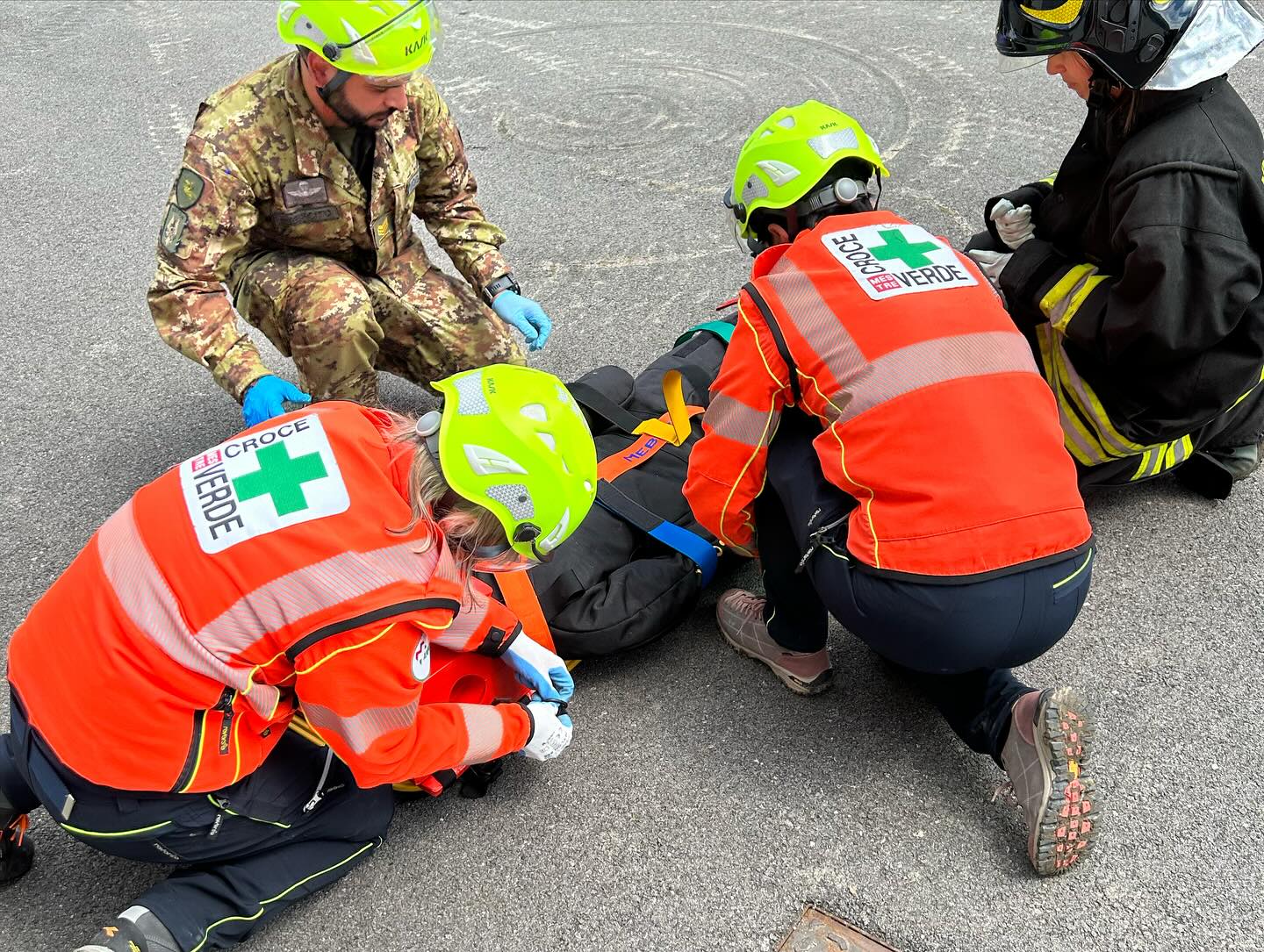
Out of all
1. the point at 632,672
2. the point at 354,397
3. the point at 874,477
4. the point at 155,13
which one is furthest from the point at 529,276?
the point at 155,13

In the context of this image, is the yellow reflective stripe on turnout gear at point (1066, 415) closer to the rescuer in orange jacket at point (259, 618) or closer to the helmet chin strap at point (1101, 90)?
the helmet chin strap at point (1101, 90)

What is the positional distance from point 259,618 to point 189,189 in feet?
5.92

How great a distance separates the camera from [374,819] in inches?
91.6

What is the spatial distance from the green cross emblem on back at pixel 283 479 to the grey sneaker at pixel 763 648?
4.18ft

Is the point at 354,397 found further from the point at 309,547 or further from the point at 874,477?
the point at 874,477

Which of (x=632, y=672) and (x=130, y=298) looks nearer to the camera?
(x=632, y=672)

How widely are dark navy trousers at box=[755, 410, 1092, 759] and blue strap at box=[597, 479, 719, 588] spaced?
0.89 ft

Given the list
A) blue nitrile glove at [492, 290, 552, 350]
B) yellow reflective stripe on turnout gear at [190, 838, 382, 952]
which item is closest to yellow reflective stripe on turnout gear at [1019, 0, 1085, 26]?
blue nitrile glove at [492, 290, 552, 350]

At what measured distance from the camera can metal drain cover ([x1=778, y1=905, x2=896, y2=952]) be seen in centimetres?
215

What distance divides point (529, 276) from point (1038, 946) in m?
3.25

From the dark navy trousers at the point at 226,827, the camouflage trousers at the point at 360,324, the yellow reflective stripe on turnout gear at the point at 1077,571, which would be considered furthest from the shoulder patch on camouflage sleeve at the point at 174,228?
the yellow reflective stripe on turnout gear at the point at 1077,571

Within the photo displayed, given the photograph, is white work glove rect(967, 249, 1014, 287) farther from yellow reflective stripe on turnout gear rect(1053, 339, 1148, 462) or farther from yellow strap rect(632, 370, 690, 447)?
yellow strap rect(632, 370, 690, 447)

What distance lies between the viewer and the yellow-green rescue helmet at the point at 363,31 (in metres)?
2.81

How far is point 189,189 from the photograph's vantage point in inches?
124
